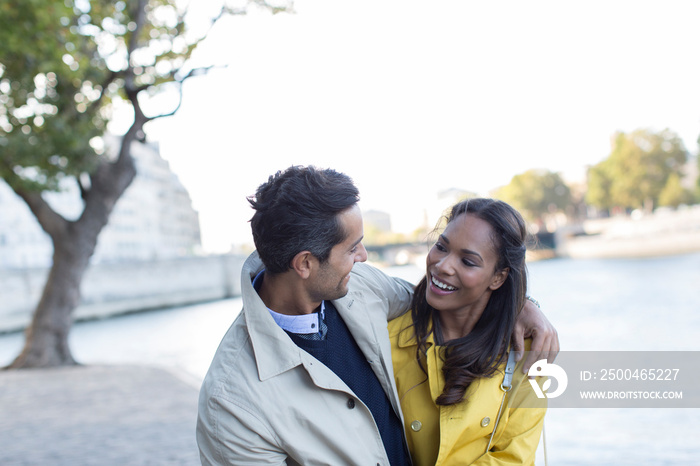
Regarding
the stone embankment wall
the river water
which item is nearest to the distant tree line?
the river water

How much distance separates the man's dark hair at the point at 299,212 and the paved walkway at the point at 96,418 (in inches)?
150

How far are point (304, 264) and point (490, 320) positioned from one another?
762 millimetres

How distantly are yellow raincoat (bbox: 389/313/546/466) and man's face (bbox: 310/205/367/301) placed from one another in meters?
0.46

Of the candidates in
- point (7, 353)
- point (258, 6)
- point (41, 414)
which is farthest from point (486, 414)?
point (7, 353)

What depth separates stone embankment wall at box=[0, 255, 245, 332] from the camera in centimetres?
2722

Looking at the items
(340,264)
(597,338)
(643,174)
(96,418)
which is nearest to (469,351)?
(340,264)

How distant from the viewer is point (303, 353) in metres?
1.79

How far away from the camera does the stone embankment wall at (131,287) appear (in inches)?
1072

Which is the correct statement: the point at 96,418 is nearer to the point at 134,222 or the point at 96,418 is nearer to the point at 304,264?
the point at 304,264

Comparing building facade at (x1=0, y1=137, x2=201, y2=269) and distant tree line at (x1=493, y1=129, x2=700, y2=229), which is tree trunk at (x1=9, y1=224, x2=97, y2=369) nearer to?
building facade at (x1=0, y1=137, x2=201, y2=269)

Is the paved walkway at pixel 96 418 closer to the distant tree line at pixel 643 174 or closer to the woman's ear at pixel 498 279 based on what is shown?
→ the woman's ear at pixel 498 279

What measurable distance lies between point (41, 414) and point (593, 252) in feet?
176

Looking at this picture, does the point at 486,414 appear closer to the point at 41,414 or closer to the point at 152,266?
the point at 41,414

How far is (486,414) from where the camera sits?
2.04m
